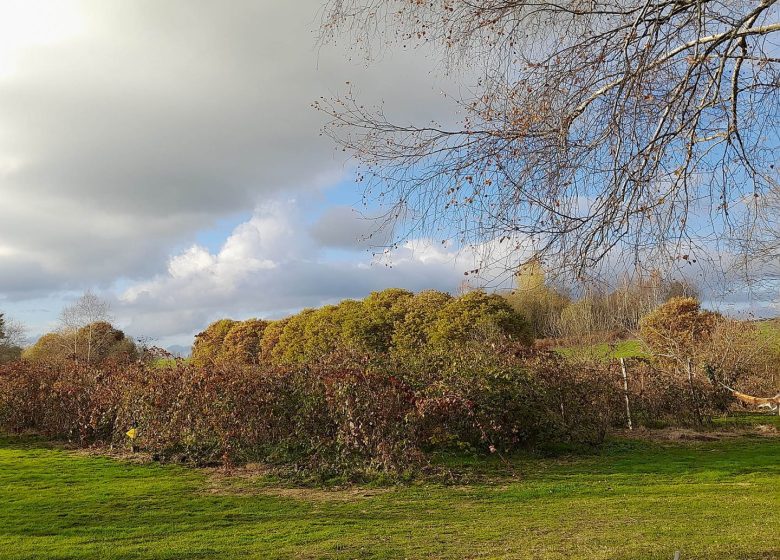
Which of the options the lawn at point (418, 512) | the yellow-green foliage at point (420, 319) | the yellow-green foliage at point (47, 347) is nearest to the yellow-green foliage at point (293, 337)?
the yellow-green foliage at point (420, 319)

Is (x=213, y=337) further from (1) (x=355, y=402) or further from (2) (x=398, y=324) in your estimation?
(1) (x=355, y=402)

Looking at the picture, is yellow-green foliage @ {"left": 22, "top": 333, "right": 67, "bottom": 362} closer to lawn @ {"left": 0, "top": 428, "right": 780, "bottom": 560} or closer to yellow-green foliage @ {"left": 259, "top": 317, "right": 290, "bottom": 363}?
yellow-green foliage @ {"left": 259, "top": 317, "right": 290, "bottom": 363}

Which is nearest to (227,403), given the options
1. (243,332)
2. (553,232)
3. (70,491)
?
(70,491)

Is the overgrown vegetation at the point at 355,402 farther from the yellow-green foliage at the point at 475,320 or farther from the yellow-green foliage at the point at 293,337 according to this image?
the yellow-green foliage at the point at 293,337

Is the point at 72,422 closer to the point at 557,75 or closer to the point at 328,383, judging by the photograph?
the point at 328,383

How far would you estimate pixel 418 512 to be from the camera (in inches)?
286

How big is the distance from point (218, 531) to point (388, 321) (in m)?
12.2

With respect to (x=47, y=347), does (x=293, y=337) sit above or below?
below

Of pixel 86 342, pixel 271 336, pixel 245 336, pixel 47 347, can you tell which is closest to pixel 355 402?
pixel 271 336

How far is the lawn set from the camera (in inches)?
222

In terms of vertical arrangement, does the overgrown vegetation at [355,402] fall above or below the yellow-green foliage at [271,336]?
below

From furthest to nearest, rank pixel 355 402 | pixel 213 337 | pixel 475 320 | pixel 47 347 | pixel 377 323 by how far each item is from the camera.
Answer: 1. pixel 47 347
2. pixel 213 337
3. pixel 377 323
4. pixel 475 320
5. pixel 355 402

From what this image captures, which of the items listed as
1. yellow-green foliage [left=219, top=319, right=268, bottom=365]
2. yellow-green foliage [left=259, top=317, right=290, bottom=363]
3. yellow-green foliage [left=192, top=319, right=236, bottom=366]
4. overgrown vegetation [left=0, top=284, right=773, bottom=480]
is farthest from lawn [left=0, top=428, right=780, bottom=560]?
yellow-green foliage [left=192, top=319, right=236, bottom=366]

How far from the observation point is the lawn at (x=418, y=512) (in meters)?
5.64
